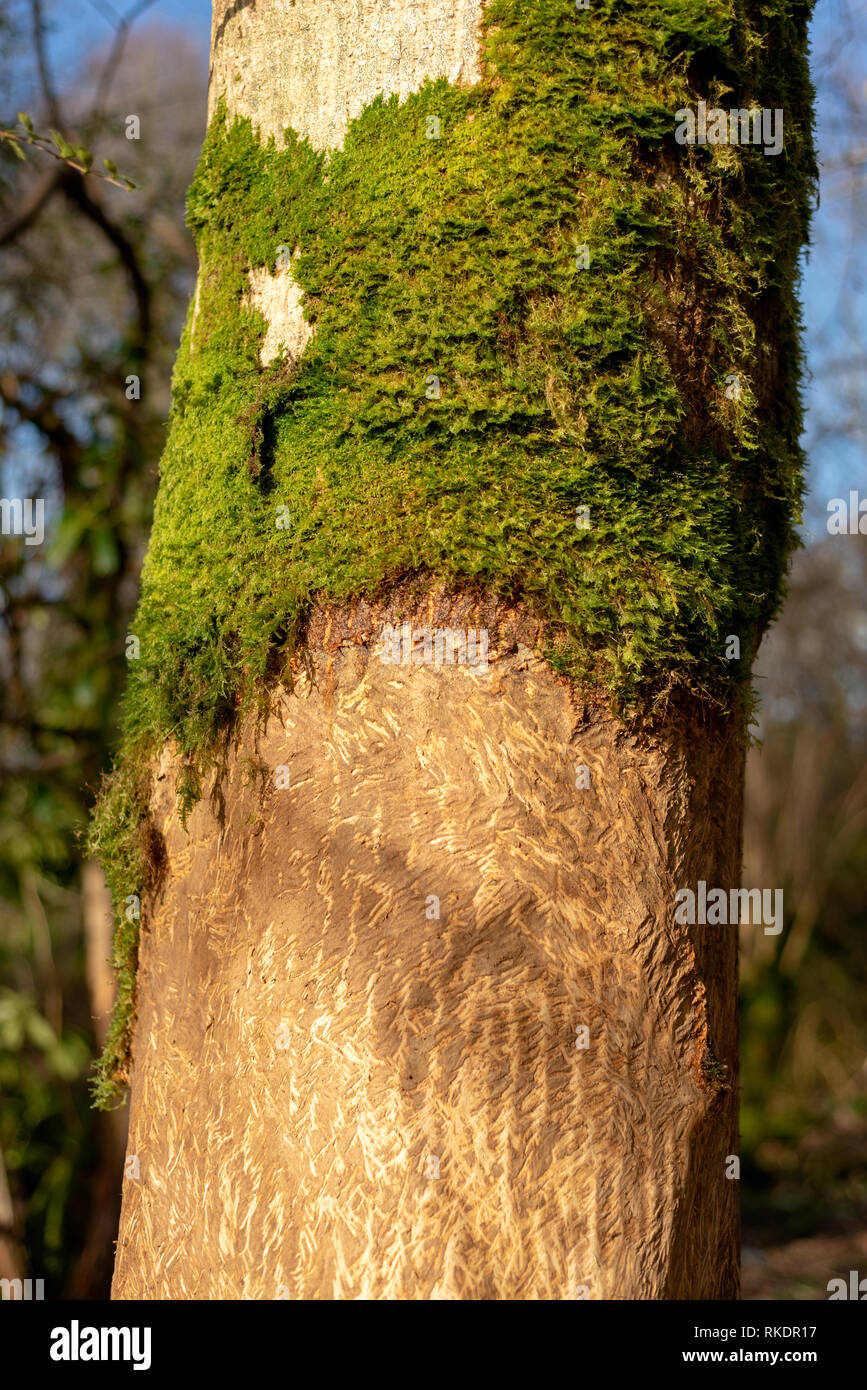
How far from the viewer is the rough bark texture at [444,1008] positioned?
123 centimetres

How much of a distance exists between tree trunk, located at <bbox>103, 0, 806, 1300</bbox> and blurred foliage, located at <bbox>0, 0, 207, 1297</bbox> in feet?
8.26

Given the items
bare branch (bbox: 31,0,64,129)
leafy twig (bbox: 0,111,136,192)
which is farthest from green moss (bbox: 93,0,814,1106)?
bare branch (bbox: 31,0,64,129)

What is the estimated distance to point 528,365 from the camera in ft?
4.33

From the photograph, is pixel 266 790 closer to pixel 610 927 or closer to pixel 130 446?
pixel 610 927

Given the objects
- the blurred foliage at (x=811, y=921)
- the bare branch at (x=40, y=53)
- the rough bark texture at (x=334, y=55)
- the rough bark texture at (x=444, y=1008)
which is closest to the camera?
the rough bark texture at (x=444, y=1008)

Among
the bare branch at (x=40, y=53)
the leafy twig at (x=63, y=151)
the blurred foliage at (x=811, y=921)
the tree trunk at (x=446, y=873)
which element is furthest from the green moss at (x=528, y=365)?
the blurred foliage at (x=811, y=921)

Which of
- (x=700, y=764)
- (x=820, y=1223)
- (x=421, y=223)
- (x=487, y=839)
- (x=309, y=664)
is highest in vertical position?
(x=421, y=223)

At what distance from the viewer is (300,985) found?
4.28 feet

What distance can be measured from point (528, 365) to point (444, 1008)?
0.79m

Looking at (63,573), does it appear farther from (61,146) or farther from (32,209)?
(61,146)

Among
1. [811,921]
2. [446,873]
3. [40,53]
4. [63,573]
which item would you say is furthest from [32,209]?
[811,921]

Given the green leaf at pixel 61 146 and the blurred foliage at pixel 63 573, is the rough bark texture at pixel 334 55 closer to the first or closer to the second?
the green leaf at pixel 61 146

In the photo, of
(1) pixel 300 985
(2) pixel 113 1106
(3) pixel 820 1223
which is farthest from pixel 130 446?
(3) pixel 820 1223
